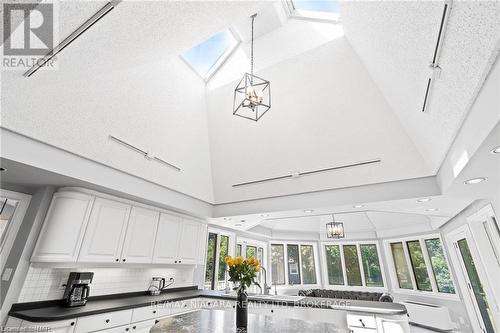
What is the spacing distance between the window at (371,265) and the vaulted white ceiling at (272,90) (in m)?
5.28

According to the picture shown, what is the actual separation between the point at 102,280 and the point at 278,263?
5645 mm

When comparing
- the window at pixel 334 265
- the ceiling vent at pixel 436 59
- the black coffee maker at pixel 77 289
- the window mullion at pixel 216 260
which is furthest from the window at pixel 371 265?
the black coffee maker at pixel 77 289

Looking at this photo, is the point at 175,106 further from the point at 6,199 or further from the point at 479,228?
the point at 479,228

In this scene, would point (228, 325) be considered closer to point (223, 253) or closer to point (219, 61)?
point (219, 61)

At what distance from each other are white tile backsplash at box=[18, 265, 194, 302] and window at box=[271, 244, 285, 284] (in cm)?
358

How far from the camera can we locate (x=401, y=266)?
7012mm

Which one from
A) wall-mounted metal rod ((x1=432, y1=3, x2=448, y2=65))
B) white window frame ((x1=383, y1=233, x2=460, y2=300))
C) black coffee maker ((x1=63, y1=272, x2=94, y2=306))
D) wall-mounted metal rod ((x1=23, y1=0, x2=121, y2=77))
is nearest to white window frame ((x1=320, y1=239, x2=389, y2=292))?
white window frame ((x1=383, y1=233, x2=460, y2=300))

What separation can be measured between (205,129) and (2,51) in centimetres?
266

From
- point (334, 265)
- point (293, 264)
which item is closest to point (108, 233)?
point (293, 264)

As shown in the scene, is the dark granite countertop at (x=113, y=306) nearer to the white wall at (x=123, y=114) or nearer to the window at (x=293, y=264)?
the white wall at (x=123, y=114)

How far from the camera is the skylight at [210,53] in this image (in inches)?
138

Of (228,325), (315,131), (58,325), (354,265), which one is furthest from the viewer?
(354,265)

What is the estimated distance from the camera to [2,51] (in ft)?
6.19

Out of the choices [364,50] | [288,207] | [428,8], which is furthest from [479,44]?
[288,207]
